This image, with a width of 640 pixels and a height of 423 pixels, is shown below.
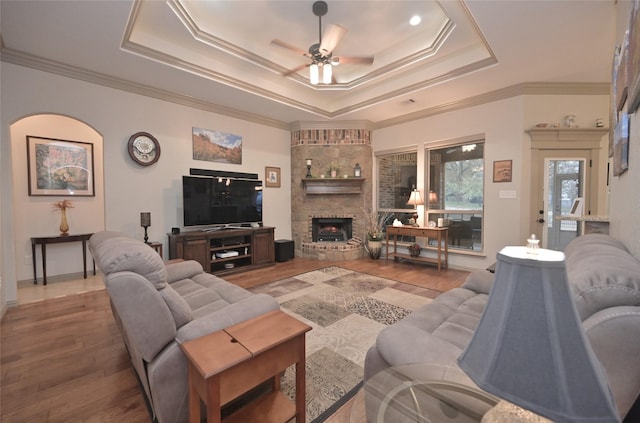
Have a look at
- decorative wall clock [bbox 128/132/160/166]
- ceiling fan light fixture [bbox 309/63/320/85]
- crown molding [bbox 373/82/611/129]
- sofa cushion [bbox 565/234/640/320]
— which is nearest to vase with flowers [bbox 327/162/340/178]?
crown molding [bbox 373/82/611/129]

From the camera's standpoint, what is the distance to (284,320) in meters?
1.49

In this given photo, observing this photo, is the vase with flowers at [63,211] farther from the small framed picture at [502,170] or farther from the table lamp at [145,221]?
the small framed picture at [502,170]

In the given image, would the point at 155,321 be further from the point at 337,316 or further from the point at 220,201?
the point at 220,201

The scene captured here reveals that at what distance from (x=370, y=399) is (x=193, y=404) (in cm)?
82

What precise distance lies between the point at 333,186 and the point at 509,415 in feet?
17.2

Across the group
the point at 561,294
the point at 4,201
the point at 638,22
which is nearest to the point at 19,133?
the point at 4,201

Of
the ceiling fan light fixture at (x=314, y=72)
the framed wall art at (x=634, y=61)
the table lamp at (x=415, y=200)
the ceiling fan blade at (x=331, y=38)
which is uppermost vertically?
the ceiling fan blade at (x=331, y=38)

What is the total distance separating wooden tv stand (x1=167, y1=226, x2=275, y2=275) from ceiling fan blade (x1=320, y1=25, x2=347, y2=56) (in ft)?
10.0

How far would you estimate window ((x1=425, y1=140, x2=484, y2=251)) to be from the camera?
464cm

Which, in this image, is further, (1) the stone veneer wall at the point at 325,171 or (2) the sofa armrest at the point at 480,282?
(1) the stone veneer wall at the point at 325,171

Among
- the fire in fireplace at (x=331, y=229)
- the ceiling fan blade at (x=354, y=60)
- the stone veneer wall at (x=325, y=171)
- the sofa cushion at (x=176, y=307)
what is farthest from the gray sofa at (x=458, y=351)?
the fire in fireplace at (x=331, y=229)

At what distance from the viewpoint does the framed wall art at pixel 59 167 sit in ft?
13.1

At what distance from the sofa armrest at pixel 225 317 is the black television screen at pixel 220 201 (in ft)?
10.00

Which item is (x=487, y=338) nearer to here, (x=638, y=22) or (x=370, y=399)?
(x=370, y=399)
